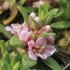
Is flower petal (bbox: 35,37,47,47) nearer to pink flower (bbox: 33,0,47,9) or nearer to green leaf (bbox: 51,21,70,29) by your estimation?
green leaf (bbox: 51,21,70,29)

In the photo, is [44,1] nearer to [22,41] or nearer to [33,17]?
[33,17]

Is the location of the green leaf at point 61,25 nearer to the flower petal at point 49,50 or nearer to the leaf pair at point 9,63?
the flower petal at point 49,50

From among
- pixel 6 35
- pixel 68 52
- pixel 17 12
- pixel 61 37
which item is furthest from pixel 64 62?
pixel 17 12

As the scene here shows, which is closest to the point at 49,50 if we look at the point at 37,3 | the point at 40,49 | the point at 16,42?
the point at 40,49

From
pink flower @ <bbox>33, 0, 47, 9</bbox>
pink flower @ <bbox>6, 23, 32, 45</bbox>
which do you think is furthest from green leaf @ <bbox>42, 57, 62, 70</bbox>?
A: pink flower @ <bbox>33, 0, 47, 9</bbox>

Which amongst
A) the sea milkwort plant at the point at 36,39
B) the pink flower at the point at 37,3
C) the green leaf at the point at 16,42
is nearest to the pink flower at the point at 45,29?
the sea milkwort plant at the point at 36,39

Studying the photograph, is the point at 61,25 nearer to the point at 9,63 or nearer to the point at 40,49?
the point at 40,49

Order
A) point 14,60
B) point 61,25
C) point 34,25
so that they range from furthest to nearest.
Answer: point 61,25 → point 34,25 → point 14,60
